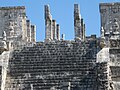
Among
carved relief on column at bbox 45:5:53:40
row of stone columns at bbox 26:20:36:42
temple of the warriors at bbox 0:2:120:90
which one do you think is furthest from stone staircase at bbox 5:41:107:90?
row of stone columns at bbox 26:20:36:42

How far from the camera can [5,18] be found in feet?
115

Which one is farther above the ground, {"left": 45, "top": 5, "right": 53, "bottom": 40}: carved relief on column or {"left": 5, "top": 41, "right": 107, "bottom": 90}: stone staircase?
{"left": 45, "top": 5, "right": 53, "bottom": 40}: carved relief on column

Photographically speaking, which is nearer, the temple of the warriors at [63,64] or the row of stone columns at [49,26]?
the temple of the warriors at [63,64]

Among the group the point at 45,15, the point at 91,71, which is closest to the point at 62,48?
the point at 91,71

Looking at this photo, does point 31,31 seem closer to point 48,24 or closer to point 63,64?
A: point 48,24

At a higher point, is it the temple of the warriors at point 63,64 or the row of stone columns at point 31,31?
the row of stone columns at point 31,31

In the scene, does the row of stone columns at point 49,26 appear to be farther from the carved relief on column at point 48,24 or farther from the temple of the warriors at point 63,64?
the temple of the warriors at point 63,64

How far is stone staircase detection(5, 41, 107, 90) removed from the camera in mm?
26188

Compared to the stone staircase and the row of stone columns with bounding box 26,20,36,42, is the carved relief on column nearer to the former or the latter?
the row of stone columns with bounding box 26,20,36,42

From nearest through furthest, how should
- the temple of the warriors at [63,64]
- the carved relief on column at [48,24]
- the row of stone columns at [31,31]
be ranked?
1. the temple of the warriors at [63,64]
2. the carved relief on column at [48,24]
3. the row of stone columns at [31,31]

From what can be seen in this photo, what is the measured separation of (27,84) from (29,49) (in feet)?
11.5

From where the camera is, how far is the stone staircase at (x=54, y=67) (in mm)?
26188

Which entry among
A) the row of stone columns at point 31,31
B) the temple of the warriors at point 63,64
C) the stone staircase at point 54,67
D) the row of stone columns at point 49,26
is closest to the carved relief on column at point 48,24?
the row of stone columns at point 49,26

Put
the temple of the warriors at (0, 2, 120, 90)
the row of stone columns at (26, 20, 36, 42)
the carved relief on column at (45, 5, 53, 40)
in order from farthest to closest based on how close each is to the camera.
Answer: the row of stone columns at (26, 20, 36, 42)
the carved relief on column at (45, 5, 53, 40)
the temple of the warriors at (0, 2, 120, 90)
